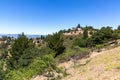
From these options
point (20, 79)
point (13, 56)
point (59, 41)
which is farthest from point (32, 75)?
point (59, 41)

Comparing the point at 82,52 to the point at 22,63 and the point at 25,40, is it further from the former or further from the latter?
the point at 25,40

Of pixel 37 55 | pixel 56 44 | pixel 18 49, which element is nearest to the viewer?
pixel 37 55

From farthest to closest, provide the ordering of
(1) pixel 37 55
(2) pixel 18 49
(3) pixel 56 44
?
(3) pixel 56 44
(2) pixel 18 49
(1) pixel 37 55

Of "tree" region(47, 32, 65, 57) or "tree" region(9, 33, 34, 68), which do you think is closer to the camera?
"tree" region(9, 33, 34, 68)

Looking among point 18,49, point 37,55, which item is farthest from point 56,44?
point 18,49

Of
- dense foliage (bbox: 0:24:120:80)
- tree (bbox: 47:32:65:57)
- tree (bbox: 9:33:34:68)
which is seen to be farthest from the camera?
tree (bbox: 47:32:65:57)

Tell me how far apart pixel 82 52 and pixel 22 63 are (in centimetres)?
1533

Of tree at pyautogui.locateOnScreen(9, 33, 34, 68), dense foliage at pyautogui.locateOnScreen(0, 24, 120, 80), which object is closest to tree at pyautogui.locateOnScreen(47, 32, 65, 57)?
dense foliage at pyautogui.locateOnScreen(0, 24, 120, 80)

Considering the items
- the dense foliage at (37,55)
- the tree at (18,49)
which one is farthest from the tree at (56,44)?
the tree at (18,49)

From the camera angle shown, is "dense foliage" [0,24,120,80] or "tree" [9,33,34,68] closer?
"dense foliage" [0,24,120,80]

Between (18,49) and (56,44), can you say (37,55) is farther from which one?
(56,44)

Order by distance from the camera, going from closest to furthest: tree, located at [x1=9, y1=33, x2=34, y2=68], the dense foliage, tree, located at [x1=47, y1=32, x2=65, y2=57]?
the dense foliage
tree, located at [x1=9, y1=33, x2=34, y2=68]
tree, located at [x1=47, y1=32, x2=65, y2=57]

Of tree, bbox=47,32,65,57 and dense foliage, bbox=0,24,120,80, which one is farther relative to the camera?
tree, bbox=47,32,65,57

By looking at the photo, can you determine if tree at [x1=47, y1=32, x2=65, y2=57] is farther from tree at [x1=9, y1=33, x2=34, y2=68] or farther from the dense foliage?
tree at [x1=9, y1=33, x2=34, y2=68]
